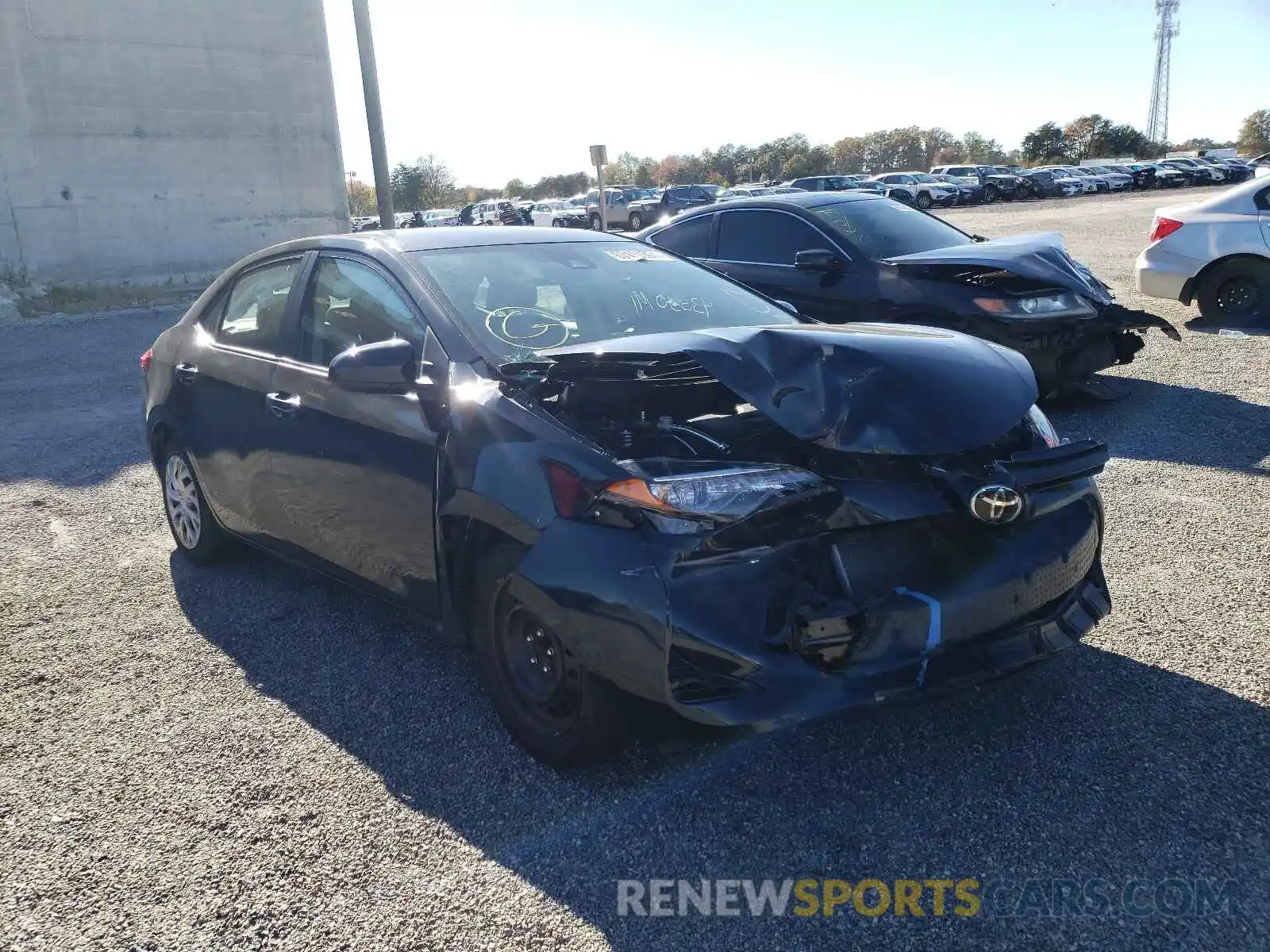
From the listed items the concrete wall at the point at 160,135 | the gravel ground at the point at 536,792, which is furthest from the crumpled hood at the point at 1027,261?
the concrete wall at the point at 160,135

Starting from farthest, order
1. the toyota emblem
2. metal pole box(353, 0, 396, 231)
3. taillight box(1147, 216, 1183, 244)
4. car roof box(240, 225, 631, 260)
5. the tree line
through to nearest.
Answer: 1. the tree line
2. metal pole box(353, 0, 396, 231)
3. taillight box(1147, 216, 1183, 244)
4. car roof box(240, 225, 631, 260)
5. the toyota emblem

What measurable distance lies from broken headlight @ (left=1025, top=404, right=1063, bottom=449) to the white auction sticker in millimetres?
1817

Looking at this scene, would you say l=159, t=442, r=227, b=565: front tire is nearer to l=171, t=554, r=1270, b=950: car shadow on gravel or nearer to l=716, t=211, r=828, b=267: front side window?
l=171, t=554, r=1270, b=950: car shadow on gravel

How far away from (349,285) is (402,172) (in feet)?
283

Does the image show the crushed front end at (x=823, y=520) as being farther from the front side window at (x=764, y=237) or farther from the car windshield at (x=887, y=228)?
the front side window at (x=764, y=237)

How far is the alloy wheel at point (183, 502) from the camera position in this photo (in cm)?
493

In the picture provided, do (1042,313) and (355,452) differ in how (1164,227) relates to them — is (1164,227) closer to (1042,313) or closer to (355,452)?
(1042,313)

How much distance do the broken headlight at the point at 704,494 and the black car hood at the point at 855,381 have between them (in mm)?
184

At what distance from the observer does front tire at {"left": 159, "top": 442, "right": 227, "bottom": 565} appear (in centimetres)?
486

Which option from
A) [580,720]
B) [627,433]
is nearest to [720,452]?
[627,433]

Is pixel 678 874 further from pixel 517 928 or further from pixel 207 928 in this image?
pixel 207 928

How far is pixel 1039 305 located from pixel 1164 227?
4.40 meters

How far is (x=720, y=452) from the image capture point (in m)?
2.96

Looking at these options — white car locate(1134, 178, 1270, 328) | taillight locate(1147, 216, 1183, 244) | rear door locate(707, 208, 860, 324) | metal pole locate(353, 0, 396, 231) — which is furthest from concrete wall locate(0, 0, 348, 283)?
white car locate(1134, 178, 1270, 328)
